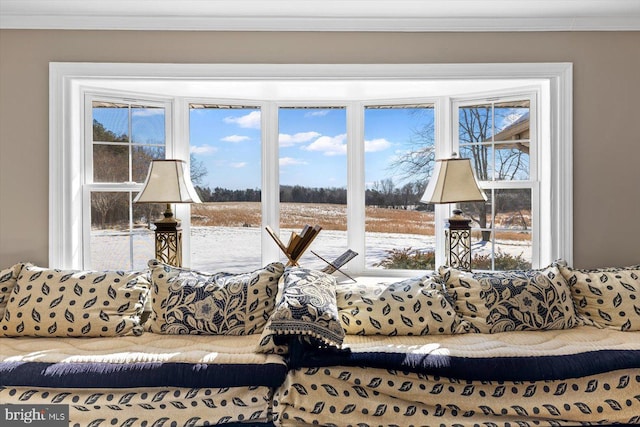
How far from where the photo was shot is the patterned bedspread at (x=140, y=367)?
1806 millimetres

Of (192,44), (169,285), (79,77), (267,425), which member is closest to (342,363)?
(267,425)

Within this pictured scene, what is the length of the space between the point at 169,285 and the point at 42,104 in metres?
1.40

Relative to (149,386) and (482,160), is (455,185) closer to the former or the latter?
(482,160)

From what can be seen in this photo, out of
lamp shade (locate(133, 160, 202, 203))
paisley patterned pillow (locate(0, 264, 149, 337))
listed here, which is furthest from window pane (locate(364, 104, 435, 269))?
paisley patterned pillow (locate(0, 264, 149, 337))

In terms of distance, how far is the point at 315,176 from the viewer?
3.22 m

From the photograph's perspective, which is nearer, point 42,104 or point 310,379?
point 310,379

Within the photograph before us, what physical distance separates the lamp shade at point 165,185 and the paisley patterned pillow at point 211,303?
0.57m

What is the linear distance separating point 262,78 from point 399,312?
1586 millimetres

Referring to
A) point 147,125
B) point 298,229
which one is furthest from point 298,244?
point 147,125

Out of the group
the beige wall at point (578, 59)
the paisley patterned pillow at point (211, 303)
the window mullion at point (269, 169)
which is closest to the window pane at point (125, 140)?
the beige wall at point (578, 59)

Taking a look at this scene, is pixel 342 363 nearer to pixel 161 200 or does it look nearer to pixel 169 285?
pixel 169 285

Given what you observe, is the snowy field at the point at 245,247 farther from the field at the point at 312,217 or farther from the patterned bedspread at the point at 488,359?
the patterned bedspread at the point at 488,359

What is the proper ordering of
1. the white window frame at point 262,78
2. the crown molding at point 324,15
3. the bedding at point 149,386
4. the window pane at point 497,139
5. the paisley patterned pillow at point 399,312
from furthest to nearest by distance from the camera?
1. the window pane at point 497,139
2. the white window frame at point 262,78
3. the crown molding at point 324,15
4. the paisley patterned pillow at point 399,312
5. the bedding at point 149,386

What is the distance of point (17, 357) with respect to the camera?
192 cm
